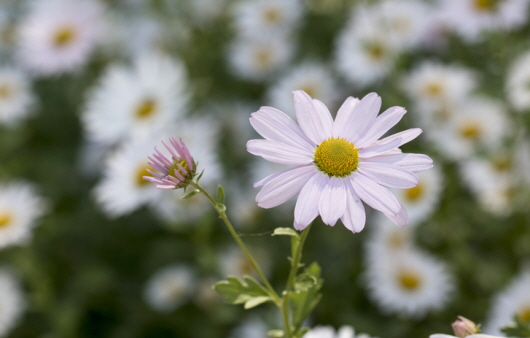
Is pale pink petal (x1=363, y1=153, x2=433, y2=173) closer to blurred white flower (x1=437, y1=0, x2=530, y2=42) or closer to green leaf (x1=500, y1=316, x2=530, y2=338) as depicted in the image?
green leaf (x1=500, y1=316, x2=530, y2=338)

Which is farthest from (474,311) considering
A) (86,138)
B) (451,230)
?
(86,138)

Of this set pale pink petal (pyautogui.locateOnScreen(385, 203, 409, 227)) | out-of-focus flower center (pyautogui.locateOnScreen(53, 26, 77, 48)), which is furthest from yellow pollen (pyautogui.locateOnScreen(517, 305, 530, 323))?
out-of-focus flower center (pyautogui.locateOnScreen(53, 26, 77, 48))

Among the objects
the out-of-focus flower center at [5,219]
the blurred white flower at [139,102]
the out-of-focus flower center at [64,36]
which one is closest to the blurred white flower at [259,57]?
the blurred white flower at [139,102]

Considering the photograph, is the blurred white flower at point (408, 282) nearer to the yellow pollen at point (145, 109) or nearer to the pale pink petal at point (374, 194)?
the yellow pollen at point (145, 109)

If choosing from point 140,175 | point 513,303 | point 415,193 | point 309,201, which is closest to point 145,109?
point 140,175

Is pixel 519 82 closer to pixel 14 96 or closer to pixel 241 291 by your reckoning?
pixel 241 291

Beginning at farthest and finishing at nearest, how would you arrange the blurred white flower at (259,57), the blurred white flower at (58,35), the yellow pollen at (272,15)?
the yellow pollen at (272,15) → the blurred white flower at (259,57) → the blurred white flower at (58,35)

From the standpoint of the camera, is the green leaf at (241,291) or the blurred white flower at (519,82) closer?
the green leaf at (241,291)
